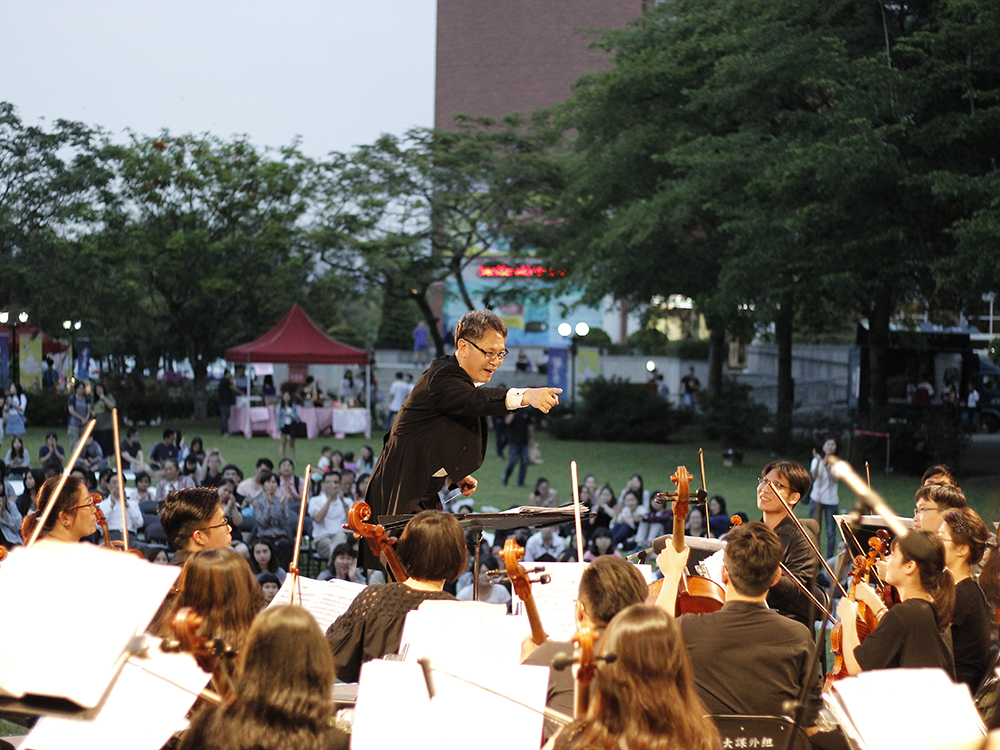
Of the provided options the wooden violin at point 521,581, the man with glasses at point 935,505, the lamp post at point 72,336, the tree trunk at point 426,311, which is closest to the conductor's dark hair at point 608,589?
the wooden violin at point 521,581

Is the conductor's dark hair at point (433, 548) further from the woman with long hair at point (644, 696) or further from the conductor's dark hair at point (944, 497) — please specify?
the conductor's dark hair at point (944, 497)

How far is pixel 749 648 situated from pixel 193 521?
2.34 meters

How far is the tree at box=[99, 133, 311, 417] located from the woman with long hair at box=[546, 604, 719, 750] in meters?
25.1

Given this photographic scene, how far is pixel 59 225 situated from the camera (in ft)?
80.4

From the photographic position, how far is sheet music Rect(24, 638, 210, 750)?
9.12 ft

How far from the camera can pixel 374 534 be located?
4098 mm

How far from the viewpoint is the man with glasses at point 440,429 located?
183 inches

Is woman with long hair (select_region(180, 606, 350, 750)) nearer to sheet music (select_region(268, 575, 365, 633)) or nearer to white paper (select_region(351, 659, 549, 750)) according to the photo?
white paper (select_region(351, 659, 549, 750))

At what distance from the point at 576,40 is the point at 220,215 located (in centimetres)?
2304

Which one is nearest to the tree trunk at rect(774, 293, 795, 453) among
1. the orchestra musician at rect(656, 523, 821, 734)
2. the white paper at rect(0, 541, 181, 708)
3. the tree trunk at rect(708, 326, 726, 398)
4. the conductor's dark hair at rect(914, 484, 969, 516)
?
the tree trunk at rect(708, 326, 726, 398)

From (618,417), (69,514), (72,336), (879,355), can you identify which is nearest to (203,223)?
(72,336)

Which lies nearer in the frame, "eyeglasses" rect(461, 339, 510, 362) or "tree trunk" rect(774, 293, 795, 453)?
"eyeglasses" rect(461, 339, 510, 362)

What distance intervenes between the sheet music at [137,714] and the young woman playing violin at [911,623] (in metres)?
2.17

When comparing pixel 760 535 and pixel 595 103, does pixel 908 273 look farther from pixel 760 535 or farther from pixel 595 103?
pixel 760 535
